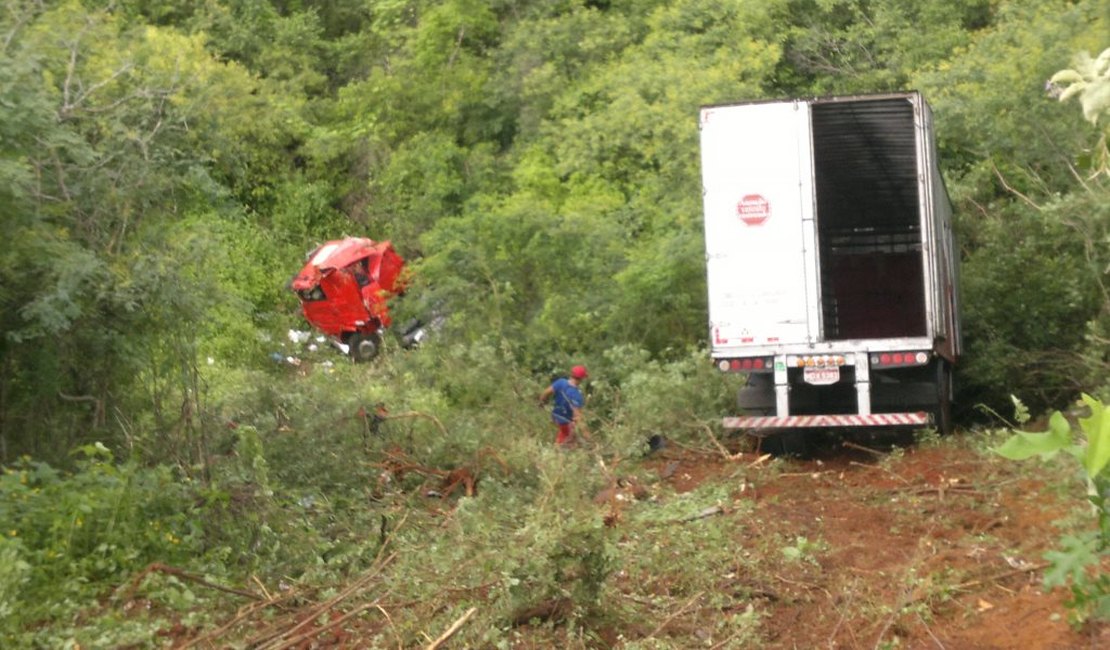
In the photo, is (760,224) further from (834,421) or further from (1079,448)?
(1079,448)

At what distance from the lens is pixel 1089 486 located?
7023 millimetres

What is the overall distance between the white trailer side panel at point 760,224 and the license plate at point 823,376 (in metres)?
0.36

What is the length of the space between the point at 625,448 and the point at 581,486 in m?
2.50

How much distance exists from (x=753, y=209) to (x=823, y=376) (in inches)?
69.1

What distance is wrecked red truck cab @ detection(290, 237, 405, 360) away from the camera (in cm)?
2445

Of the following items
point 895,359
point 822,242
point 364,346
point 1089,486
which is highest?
point 822,242

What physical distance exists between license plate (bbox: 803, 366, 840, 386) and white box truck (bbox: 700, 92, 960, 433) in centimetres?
1

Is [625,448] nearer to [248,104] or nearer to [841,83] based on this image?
[841,83]

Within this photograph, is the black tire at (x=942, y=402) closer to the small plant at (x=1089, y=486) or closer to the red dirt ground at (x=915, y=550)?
the red dirt ground at (x=915, y=550)

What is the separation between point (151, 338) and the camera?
39.5 feet

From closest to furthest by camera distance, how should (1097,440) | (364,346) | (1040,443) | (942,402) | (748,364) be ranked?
(1097,440), (1040,443), (748,364), (942,402), (364,346)

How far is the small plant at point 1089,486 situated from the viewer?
5.93 meters

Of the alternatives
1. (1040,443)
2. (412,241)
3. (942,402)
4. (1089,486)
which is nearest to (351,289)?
(412,241)

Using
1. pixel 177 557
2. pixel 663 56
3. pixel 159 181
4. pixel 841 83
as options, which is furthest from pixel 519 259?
pixel 177 557
